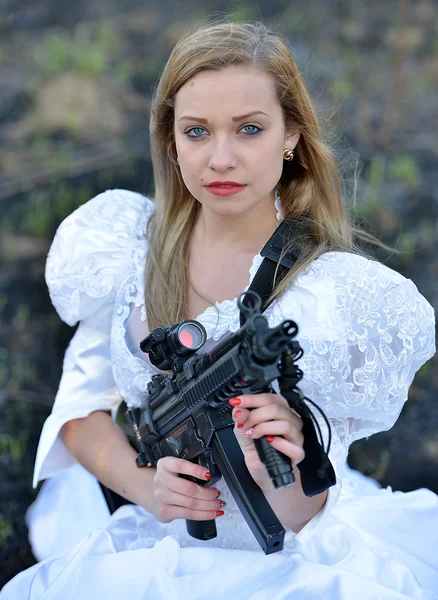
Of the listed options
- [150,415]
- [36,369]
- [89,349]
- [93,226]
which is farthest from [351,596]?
[36,369]

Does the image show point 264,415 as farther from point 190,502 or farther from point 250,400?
point 190,502

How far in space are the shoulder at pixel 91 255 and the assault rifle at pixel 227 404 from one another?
37 centimetres

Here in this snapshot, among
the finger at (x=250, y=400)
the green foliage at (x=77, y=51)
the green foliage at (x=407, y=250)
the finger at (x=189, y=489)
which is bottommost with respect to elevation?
the green foliage at (x=407, y=250)

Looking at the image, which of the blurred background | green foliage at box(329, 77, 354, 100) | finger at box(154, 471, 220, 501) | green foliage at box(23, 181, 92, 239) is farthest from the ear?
green foliage at box(329, 77, 354, 100)

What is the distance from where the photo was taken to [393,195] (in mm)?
4133

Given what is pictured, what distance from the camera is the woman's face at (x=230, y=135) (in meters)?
1.77

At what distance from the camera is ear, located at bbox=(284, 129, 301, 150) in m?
1.94

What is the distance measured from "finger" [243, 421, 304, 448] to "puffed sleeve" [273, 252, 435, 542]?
26 centimetres

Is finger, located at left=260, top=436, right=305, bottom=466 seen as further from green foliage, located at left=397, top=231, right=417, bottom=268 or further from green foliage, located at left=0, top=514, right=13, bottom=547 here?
green foliage, located at left=397, top=231, right=417, bottom=268

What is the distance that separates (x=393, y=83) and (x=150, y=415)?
136 inches

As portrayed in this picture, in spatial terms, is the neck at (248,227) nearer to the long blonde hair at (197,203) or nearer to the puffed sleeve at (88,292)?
the long blonde hair at (197,203)

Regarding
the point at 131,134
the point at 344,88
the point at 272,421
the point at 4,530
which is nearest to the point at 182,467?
the point at 272,421

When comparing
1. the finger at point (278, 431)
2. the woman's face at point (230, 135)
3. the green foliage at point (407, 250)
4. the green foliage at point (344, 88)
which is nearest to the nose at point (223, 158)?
the woman's face at point (230, 135)

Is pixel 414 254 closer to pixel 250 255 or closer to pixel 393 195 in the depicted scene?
pixel 393 195
